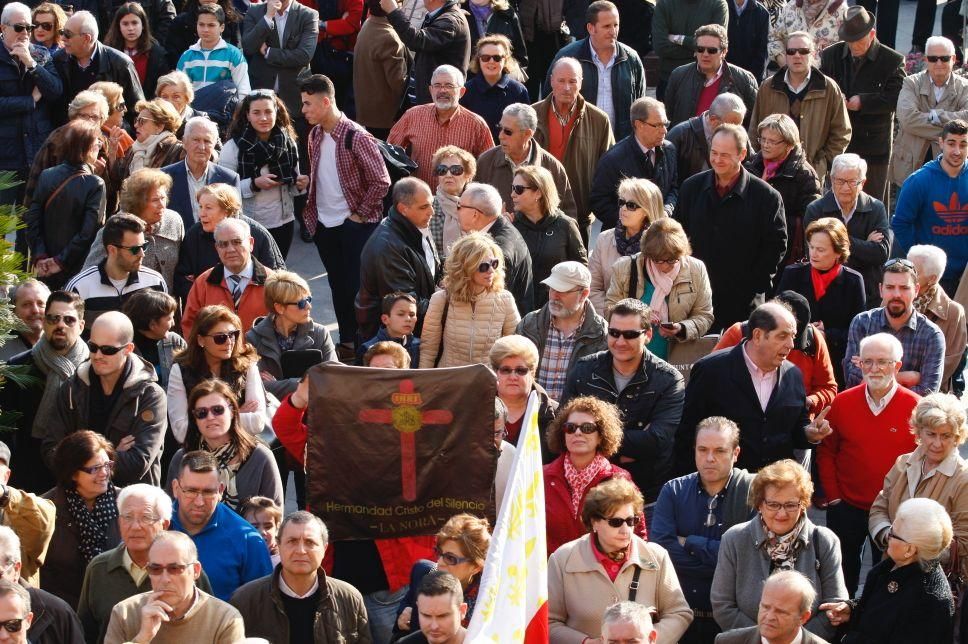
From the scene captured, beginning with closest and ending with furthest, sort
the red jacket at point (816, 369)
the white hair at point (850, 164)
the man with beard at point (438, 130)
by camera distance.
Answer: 1. the red jacket at point (816, 369)
2. the white hair at point (850, 164)
3. the man with beard at point (438, 130)

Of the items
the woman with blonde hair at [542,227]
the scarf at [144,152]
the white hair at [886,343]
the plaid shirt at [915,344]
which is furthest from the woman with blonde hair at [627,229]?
the scarf at [144,152]

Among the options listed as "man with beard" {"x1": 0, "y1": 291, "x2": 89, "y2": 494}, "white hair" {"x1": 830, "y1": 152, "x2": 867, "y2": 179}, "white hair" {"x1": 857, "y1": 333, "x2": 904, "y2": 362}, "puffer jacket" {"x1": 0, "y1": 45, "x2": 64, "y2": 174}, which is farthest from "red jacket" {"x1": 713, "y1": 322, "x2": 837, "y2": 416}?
"puffer jacket" {"x1": 0, "y1": 45, "x2": 64, "y2": 174}

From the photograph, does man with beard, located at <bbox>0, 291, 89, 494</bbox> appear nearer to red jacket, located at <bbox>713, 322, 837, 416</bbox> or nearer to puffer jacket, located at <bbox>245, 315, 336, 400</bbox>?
puffer jacket, located at <bbox>245, 315, 336, 400</bbox>

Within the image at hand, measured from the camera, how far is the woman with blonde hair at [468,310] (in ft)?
34.5

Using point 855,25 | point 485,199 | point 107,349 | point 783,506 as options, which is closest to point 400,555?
point 783,506

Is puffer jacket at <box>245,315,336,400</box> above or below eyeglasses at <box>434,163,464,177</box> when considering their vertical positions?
below

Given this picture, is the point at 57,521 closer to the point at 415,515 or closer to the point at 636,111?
the point at 415,515

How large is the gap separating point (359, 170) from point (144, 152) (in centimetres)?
149

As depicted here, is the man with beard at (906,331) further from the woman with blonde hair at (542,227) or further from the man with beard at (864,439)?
the woman with blonde hair at (542,227)

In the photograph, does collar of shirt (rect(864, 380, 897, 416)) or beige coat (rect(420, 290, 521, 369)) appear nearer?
collar of shirt (rect(864, 380, 897, 416))

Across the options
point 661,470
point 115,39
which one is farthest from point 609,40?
point 661,470

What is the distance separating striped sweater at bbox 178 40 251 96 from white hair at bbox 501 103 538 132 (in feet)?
10.0

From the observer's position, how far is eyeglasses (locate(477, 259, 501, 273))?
1049cm

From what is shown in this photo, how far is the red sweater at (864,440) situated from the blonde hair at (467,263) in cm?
210
